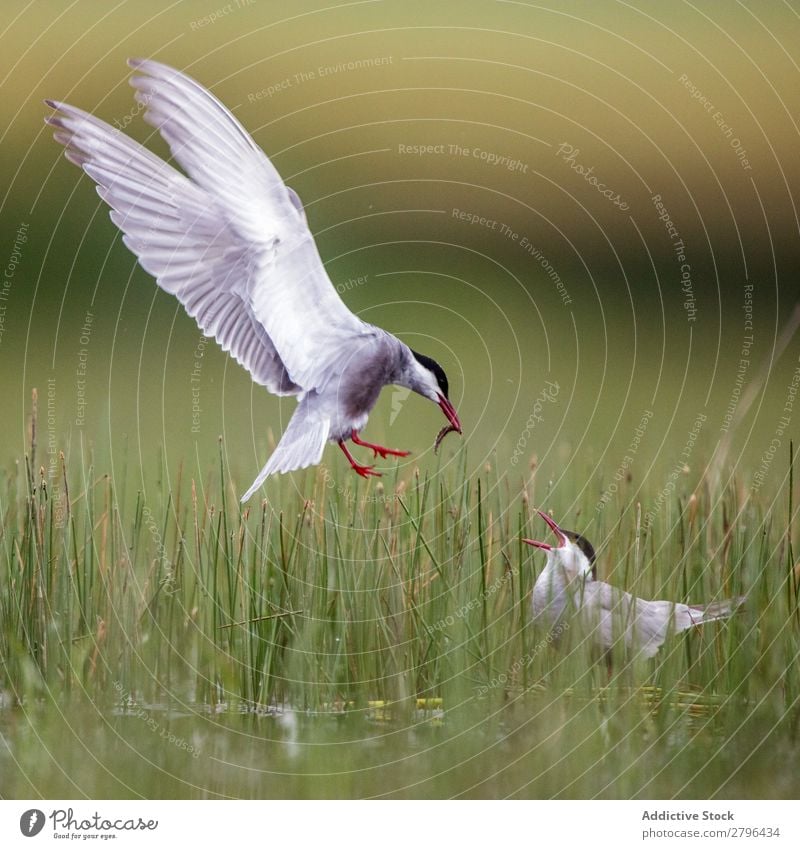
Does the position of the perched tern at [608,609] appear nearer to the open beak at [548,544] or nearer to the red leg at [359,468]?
the open beak at [548,544]

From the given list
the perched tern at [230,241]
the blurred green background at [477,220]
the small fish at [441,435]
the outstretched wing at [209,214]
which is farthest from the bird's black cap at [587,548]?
Result: the outstretched wing at [209,214]

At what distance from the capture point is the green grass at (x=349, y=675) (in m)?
1.71

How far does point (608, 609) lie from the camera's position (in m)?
1.74

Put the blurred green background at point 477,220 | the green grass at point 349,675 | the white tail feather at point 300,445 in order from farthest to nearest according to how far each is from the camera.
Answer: the blurred green background at point 477,220, the white tail feather at point 300,445, the green grass at point 349,675

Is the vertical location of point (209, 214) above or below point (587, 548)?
above

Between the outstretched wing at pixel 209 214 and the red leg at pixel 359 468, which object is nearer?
the outstretched wing at pixel 209 214

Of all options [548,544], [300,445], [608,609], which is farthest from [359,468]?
[608,609]

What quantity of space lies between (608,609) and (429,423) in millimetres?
457

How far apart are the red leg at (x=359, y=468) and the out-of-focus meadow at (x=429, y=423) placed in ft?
0.07

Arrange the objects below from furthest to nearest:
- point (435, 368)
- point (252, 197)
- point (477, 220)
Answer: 1. point (477, 220)
2. point (435, 368)
3. point (252, 197)

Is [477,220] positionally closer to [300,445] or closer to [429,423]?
[429,423]

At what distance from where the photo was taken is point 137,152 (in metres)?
1.76

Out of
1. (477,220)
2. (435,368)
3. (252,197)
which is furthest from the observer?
(477,220)

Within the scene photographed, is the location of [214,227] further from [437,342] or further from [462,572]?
[462,572]
